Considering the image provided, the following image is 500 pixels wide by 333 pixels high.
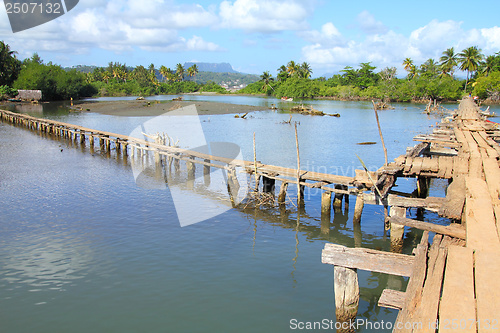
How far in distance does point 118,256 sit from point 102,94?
100 m

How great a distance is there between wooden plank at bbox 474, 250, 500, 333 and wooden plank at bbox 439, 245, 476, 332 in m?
0.07

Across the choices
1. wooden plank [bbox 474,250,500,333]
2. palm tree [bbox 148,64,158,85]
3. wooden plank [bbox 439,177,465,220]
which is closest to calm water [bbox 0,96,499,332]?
wooden plank [bbox 439,177,465,220]

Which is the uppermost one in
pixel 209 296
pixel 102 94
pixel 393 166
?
pixel 102 94

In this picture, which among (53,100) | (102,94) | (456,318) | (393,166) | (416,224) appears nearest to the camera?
(456,318)

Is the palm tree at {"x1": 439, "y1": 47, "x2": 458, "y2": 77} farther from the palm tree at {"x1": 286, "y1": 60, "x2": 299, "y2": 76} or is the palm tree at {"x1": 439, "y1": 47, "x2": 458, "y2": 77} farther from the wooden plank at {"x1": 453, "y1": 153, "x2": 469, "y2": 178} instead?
the wooden plank at {"x1": 453, "y1": 153, "x2": 469, "y2": 178}

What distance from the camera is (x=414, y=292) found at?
4.78m

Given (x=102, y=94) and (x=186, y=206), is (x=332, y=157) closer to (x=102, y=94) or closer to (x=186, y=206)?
(x=186, y=206)

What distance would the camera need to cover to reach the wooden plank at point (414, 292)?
446cm

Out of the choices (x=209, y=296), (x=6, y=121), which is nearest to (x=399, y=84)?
(x=6, y=121)

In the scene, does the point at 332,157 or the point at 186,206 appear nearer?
the point at 186,206

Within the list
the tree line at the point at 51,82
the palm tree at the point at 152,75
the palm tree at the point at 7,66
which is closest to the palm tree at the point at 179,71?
the palm tree at the point at 152,75

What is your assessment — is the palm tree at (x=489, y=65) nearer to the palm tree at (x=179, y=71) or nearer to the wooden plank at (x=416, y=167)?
the wooden plank at (x=416, y=167)

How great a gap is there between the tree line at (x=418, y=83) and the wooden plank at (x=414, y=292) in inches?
2704

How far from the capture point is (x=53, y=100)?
75812 millimetres
